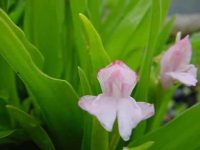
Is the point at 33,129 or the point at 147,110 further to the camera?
the point at 33,129

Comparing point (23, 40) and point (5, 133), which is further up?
point (23, 40)

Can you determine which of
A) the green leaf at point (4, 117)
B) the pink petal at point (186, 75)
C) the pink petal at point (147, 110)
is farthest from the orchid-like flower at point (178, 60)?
the green leaf at point (4, 117)

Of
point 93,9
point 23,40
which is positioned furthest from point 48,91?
point 93,9

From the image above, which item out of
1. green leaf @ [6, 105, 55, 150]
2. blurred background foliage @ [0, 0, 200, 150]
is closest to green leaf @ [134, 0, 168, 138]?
blurred background foliage @ [0, 0, 200, 150]

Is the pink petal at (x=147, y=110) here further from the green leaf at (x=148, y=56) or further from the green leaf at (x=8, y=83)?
the green leaf at (x=8, y=83)

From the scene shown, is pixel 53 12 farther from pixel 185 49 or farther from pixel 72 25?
pixel 185 49

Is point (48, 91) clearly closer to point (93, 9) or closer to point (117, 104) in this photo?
point (117, 104)

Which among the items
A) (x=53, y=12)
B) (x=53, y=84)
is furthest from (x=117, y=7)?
(x=53, y=84)

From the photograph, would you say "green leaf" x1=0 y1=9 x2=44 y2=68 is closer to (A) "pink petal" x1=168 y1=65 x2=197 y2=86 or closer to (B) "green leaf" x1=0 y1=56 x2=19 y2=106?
(B) "green leaf" x1=0 y1=56 x2=19 y2=106

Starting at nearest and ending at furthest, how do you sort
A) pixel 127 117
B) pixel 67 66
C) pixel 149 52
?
pixel 127 117, pixel 149 52, pixel 67 66
